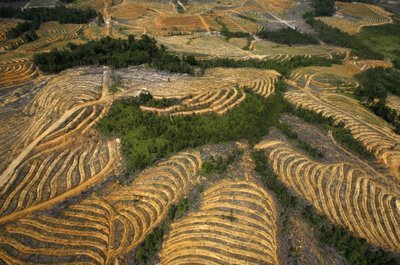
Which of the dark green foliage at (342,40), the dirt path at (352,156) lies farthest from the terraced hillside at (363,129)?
the dark green foliage at (342,40)

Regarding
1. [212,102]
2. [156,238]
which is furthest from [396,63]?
[156,238]

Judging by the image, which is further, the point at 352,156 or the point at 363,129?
the point at 363,129

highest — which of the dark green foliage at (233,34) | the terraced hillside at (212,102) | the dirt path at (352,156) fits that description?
the terraced hillside at (212,102)

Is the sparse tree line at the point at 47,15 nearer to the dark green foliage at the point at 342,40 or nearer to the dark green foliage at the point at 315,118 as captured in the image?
the dark green foliage at the point at 342,40

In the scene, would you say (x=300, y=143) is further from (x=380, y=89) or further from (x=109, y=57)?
(x=109, y=57)

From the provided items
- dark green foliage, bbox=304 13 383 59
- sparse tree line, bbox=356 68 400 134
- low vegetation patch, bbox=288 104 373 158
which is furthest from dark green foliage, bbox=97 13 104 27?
sparse tree line, bbox=356 68 400 134

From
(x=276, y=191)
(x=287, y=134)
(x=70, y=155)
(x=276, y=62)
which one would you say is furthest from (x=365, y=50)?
(x=70, y=155)

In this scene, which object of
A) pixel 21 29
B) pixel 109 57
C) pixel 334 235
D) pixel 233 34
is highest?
pixel 109 57
